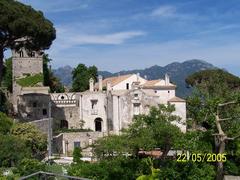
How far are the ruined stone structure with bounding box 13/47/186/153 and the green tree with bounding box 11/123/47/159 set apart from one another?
24.1 feet

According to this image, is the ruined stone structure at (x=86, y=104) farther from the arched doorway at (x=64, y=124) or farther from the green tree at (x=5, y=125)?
the green tree at (x=5, y=125)

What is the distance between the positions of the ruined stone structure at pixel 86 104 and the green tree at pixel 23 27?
1042 cm

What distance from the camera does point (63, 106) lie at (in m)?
51.9

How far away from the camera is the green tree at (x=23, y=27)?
112 ft

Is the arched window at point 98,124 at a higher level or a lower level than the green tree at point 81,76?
lower

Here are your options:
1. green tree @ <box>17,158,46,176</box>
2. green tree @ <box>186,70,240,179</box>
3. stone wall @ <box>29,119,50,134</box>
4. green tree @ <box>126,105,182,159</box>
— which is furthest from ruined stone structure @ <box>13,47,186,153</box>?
green tree @ <box>186,70,240,179</box>

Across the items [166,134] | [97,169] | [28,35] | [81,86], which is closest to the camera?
A: [97,169]

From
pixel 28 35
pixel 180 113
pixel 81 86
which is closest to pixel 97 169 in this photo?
pixel 28 35

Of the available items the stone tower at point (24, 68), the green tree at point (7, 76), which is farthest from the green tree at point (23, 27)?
the green tree at point (7, 76)

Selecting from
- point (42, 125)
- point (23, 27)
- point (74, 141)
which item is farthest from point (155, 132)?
point (74, 141)

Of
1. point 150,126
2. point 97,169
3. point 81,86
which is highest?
point 81,86

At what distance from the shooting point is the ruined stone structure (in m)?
46.7

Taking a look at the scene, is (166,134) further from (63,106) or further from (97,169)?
(63,106)

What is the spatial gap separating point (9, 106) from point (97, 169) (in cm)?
2898
